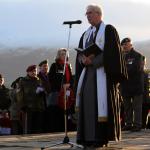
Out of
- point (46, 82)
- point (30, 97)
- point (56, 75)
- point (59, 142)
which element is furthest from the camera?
point (30, 97)

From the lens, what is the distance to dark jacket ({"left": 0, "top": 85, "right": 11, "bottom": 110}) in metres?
12.9

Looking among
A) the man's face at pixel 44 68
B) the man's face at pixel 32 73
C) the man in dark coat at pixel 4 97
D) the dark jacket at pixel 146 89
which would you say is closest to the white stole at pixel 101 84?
the man's face at pixel 32 73

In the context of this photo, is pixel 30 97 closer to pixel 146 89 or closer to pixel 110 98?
pixel 146 89

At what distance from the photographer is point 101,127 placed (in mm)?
7660

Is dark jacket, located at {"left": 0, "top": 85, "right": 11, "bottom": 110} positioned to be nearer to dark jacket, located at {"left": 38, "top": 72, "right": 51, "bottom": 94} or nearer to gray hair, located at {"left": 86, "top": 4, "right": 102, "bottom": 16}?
dark jacket, located at {"left": 38, "top": 72, "right": 51, "bottom": 94}

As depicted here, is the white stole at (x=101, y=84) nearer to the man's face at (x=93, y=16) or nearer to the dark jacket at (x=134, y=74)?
the man's face at (x=93, y=16)

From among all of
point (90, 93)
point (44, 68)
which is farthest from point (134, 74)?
point (90, 93)

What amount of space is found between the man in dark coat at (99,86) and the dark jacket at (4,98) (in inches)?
201

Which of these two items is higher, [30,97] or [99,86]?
[30,97]

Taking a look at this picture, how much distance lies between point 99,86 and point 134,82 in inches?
150

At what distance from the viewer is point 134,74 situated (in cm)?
1145

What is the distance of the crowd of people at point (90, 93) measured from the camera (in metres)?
7.69

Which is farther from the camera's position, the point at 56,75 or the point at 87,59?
the point at 56,75

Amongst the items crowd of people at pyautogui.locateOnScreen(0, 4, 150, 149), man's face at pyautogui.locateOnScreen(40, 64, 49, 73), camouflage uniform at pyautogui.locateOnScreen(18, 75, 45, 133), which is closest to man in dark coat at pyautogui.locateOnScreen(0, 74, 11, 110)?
crowd of people at pyautogui.locateOnScreen(0, 4, 150, 149)
